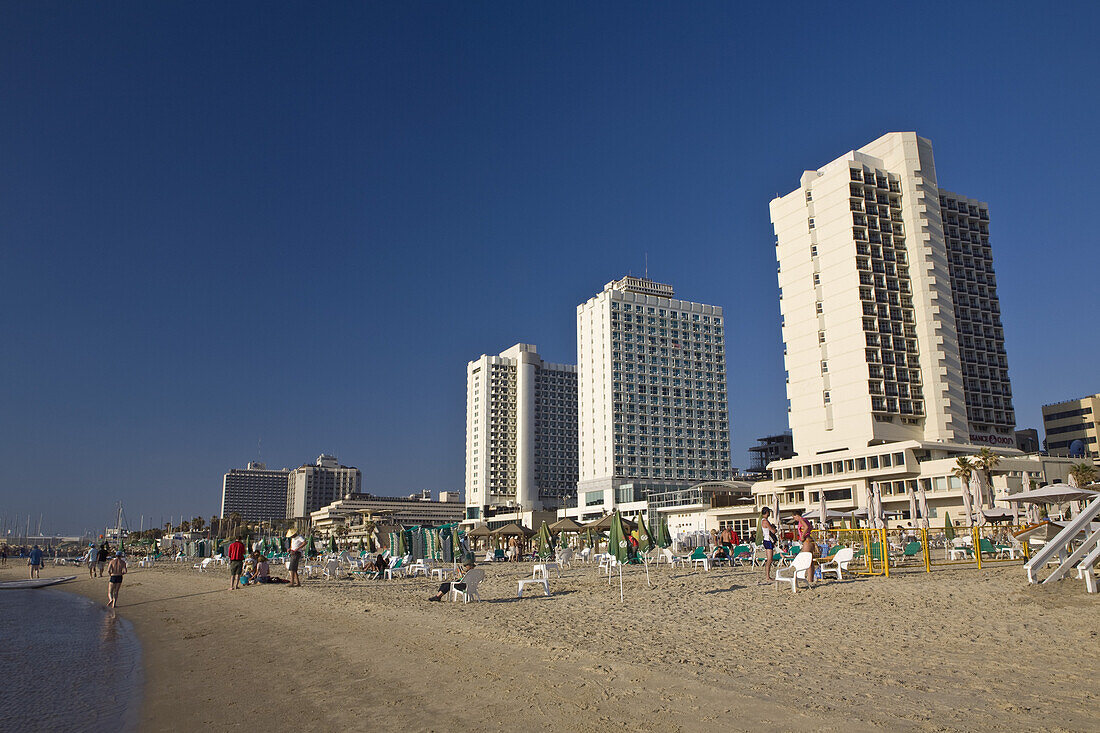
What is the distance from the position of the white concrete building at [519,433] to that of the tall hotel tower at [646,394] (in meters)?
22.9

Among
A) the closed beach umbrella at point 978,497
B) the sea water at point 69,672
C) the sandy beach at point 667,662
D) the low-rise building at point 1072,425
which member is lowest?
the sea water at point 69,672

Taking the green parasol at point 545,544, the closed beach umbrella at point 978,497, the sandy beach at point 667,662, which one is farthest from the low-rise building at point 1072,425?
the sandy beach at point 667,662

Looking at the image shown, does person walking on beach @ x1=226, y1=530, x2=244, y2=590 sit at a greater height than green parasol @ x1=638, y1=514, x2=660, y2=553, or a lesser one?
lesser

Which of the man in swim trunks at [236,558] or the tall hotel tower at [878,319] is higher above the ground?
the tall hotel tower at [878,319]

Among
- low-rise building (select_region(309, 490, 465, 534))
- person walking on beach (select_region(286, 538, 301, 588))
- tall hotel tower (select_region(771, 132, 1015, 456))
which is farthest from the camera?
low-rise building (select_region(309, 490, 465, 534))

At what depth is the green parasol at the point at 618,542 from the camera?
2075 cm

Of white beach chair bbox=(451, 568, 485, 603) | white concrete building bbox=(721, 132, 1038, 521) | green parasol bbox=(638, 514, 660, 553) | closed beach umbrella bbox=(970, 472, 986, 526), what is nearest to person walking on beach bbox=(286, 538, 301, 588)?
white beach chair bbox=(451, 568, 485, 603)

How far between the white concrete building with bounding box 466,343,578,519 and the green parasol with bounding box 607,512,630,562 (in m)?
101

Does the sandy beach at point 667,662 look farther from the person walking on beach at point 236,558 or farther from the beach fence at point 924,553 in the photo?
the person walking on beach at point 236,558

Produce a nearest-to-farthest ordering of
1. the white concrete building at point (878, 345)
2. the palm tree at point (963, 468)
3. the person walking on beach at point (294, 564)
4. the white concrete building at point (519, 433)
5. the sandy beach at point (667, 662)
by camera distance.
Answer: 1. the sandy beach at point (667, 662)
2. the person walking on beach at point (294, 564)
3. the palm tree at point (963, 468)
4. the white concrete building at point (878, 345)
5. the white concrete building at point (519, 433)

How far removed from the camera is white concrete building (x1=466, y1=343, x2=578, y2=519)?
127 meters

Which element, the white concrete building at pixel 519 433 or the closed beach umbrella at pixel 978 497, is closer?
A: the closed beach umbrella at pixel 978 497

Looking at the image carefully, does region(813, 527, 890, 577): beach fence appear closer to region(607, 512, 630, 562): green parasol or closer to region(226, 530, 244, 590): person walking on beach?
region(607, 512, 630, 562): green parasol

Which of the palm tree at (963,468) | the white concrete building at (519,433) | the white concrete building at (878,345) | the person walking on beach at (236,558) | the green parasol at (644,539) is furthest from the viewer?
the white concrete building at (519,433)
